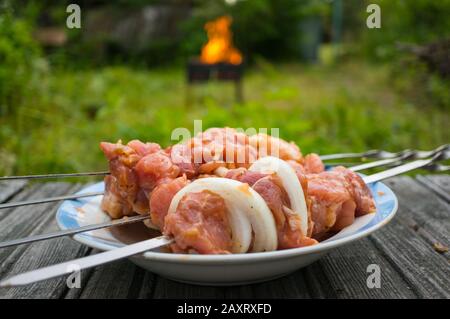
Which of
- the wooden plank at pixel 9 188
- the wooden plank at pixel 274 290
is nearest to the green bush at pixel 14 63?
the wooden plank at pixel 9 188

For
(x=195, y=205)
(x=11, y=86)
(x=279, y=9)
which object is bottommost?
(x=195, y=205)

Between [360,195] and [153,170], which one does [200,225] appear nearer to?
[153,170]

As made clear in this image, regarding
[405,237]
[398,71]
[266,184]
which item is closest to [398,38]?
[398,71]

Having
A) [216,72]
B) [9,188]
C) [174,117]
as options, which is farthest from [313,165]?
[216,72]

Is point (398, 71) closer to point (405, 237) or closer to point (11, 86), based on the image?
point (11, 86)

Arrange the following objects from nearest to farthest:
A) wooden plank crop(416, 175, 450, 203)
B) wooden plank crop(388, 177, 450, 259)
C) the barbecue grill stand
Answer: wooden plank crop(388, 177, 450, 259), wooden plank crop(416, 175, 450, 203), the barbecue grill stand

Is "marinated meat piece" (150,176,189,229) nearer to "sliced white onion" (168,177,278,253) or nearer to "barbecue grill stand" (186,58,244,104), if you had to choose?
"sliced white onion" (168,177,278,253)

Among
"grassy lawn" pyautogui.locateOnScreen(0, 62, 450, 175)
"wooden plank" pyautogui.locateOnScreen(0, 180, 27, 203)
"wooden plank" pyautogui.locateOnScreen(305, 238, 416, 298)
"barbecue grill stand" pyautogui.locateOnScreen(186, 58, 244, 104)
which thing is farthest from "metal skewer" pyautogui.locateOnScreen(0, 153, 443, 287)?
"barbecue grill stand" pyautogui.locateOnScreen(186, 58, 244, 104)
